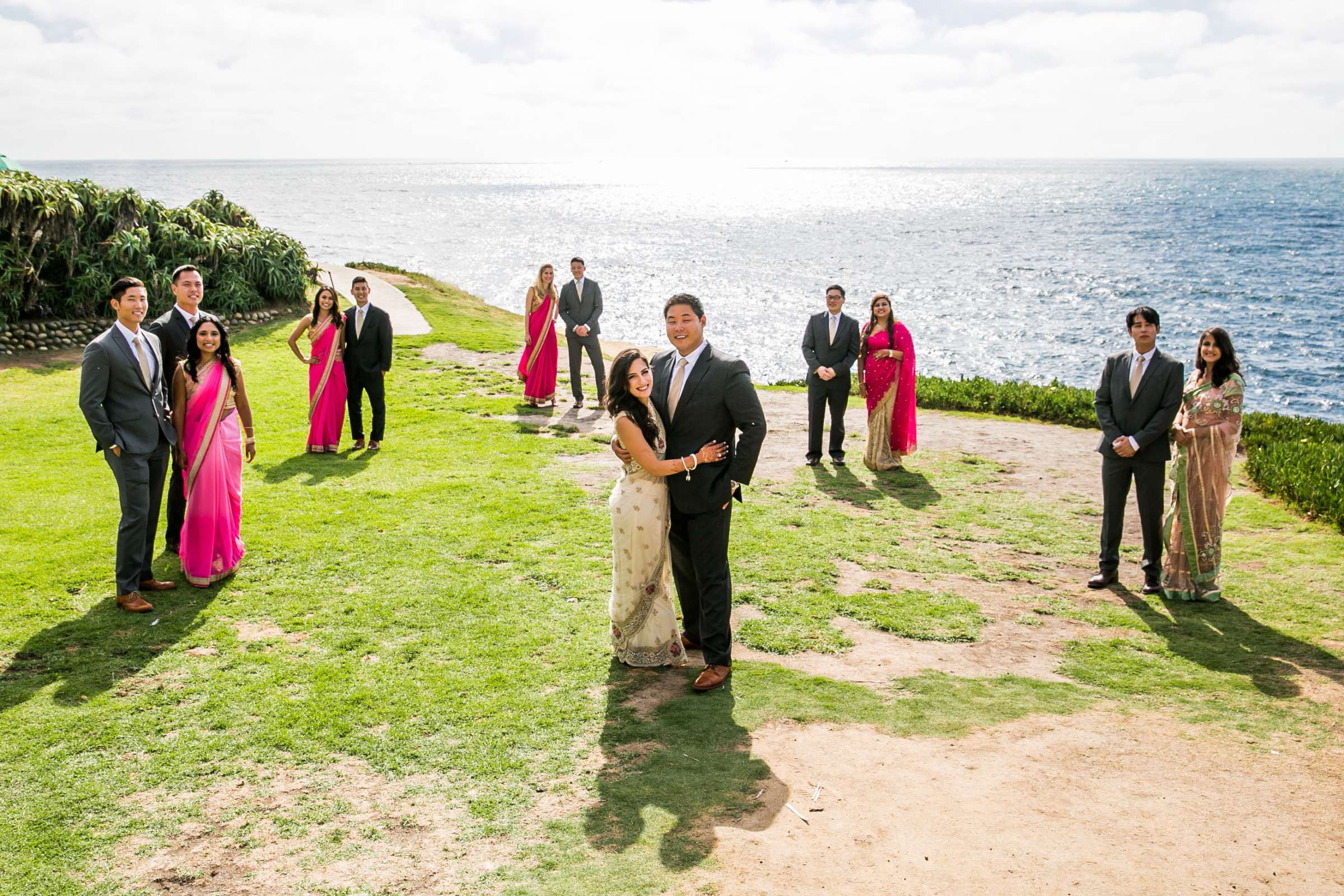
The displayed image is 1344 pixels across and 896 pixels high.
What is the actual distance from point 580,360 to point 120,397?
9549mm

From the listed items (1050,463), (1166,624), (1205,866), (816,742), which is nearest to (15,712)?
(816,742)

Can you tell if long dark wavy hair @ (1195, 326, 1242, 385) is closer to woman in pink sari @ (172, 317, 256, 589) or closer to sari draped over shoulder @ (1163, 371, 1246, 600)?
sari draped over shoulder @ (1163, 371, 1246, 600)

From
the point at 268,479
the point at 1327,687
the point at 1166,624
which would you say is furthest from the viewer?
the point at 268,479

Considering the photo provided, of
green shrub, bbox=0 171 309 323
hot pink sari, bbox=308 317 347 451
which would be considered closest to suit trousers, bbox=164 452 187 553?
hot pink sari, bbox=308 317 347 451

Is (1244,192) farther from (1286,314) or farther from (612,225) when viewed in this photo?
(1286,314)

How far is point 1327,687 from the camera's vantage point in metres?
6.30

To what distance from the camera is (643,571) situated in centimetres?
612

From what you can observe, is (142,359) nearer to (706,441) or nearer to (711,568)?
(706,441)

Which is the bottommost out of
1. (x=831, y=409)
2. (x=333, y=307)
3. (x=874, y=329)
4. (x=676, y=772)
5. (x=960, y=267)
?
(x=676, y=772)

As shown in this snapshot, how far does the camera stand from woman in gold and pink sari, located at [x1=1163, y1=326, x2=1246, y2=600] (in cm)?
782

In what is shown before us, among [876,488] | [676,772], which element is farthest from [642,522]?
[876,488]

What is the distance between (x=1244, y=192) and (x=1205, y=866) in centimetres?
17636

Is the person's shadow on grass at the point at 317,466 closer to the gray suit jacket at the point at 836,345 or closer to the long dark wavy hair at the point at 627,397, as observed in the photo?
the gray suit jacket at the point at 836,345

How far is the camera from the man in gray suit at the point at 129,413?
22.1ft
